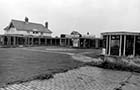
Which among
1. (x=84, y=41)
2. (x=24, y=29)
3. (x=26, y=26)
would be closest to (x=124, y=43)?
(x=84, y=41)

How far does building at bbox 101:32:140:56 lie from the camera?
13.7m

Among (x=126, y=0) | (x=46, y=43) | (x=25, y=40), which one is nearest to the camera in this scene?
→ (x=126, y=0)

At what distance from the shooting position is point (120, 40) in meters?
13.9

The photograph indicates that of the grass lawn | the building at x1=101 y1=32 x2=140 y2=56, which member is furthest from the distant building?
the grass lawn

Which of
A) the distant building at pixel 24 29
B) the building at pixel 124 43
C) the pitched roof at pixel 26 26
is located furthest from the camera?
the pitched roof at pixel 26 26

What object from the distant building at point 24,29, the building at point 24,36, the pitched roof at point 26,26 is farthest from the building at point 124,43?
the pitched roof at point 26,26

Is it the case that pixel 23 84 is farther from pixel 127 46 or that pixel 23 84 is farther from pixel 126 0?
pixel 126 0

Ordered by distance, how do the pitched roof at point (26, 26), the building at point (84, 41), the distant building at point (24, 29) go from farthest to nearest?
the pitched roof at point (26, 26)
the distant building at point (24, 29)
the building at point (84, 41)

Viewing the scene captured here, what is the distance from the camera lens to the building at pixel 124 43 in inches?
538

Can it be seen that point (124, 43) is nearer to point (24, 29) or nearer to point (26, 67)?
point (26, 67)

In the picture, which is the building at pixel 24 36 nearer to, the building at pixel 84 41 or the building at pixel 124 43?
the building at pixel 84 41

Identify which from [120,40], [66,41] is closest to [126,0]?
[120,40]

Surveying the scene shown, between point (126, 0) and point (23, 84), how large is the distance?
16.9 m

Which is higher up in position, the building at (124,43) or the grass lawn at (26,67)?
the building at (124,43)
